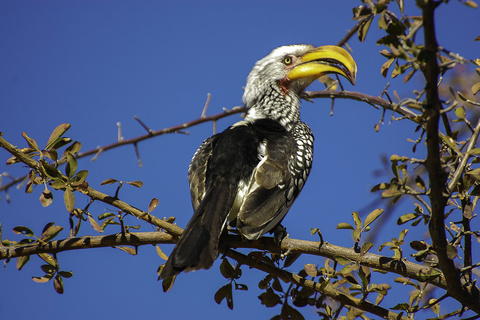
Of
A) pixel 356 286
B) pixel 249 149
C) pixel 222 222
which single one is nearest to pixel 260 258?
pixel 222 222

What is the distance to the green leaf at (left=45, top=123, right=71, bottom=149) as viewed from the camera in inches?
110

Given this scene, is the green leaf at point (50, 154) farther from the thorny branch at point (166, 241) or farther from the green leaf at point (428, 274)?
the green leaf at point (428, 274)

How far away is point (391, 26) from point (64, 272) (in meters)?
2.14

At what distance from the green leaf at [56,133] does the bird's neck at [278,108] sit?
1.98m

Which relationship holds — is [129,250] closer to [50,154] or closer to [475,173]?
[50,154]

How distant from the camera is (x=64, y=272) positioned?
291 cm

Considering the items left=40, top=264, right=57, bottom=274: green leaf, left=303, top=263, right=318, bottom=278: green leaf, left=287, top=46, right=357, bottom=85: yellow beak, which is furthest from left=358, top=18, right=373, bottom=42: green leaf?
left=40, top=264, right=57, bottom=274: green leaf

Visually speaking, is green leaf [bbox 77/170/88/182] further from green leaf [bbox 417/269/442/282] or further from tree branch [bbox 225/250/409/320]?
green leaf [bbox 417/269/442/282]

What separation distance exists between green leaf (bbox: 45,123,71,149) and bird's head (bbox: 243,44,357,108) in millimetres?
2370

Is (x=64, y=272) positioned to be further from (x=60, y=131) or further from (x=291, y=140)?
(x=291, y=140)

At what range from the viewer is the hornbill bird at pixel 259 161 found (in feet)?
9.75

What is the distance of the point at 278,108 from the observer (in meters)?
4.70

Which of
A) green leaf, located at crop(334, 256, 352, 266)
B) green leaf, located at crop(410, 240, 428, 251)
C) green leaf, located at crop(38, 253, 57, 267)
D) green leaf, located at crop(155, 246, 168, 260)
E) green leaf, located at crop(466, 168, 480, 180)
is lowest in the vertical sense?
green leaf, located at crop(38, 253, 57, 267)

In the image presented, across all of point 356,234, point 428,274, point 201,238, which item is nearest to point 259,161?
point 201,238
